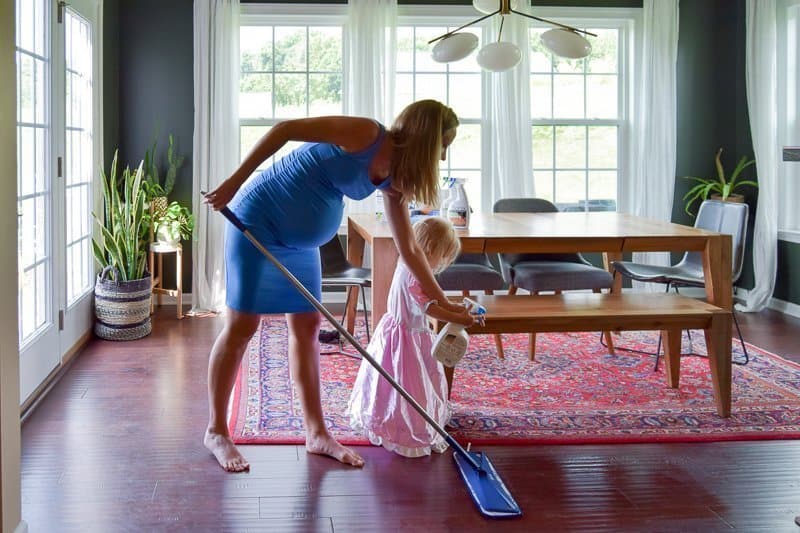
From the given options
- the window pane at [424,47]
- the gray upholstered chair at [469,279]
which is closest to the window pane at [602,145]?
the window pane at [424,47]

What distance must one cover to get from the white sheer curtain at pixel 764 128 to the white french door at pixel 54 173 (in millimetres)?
4324

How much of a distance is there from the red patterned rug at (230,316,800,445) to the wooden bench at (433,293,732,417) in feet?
0.75

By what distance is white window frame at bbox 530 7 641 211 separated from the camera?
6.60 m

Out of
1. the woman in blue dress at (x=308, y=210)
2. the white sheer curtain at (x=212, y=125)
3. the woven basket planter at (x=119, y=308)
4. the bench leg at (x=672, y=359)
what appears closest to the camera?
the woman in blue dress at (x=308, y=210)

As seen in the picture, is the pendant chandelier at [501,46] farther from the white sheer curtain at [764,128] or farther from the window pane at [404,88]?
the white sheer curtain at [764,128]

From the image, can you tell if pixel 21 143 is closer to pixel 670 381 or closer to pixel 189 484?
pixel 189 484

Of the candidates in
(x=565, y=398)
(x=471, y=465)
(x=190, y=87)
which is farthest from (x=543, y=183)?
(x=471, y=465)

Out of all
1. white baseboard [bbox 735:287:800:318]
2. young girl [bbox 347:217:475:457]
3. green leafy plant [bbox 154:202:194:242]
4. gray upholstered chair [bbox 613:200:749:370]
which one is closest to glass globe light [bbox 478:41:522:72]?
gray upholstered chair [bbox 613:200:749:370]

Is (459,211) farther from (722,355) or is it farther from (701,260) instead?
(701,260)

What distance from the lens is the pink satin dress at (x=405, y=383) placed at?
321cm

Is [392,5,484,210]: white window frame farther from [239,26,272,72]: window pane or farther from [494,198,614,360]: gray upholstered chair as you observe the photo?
[494,198,614,360]: gray upholstered chair

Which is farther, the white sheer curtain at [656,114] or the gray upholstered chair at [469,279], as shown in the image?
the white sheer curtain at [656,114]

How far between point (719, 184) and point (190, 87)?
383cm

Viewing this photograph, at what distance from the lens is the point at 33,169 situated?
13.6 feet
